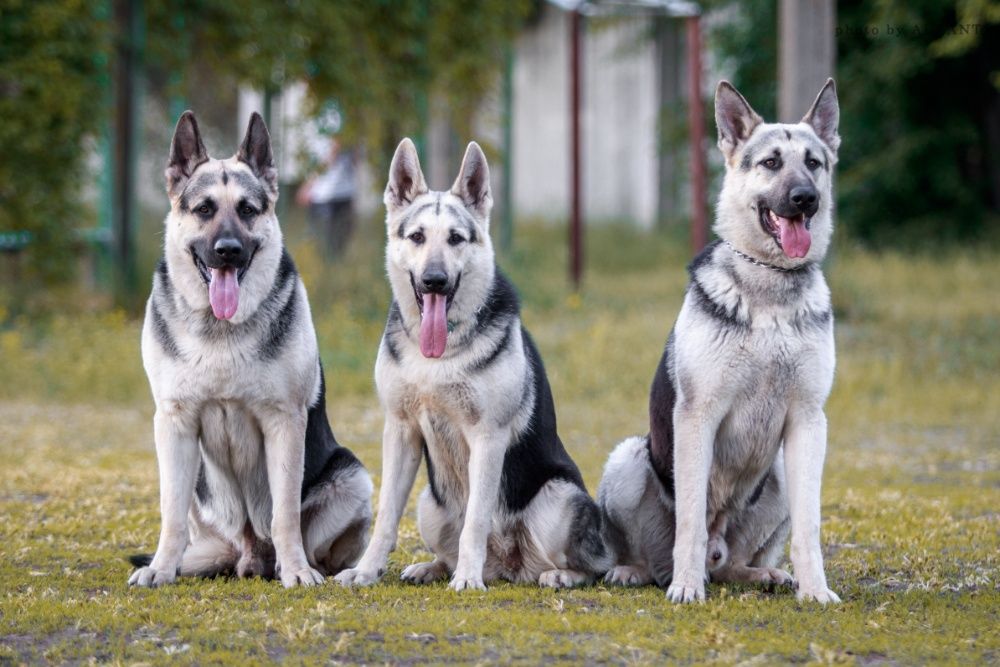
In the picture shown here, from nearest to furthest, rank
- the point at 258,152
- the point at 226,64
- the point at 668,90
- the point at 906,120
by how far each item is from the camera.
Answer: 1. the point at 258,152
2. the point at 226,64
3. the point at 906,120
4. the point at 668,90

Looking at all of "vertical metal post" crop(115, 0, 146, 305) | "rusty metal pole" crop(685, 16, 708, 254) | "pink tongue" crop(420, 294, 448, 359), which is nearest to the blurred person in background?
"vertical metal post" crop(115, 0, 146, 305)

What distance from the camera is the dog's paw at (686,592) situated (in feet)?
17.6

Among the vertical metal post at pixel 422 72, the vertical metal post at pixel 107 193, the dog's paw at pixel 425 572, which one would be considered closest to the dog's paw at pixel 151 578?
the dog's paw at pixel 425 572

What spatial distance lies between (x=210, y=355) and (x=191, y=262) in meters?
0.46

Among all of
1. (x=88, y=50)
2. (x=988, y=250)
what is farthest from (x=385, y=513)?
(x=988, y=250)

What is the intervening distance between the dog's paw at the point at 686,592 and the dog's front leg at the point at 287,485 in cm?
147

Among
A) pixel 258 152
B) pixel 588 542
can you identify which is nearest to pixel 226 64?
pixel 258 152

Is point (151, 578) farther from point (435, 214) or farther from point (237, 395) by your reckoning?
point (435, 214)

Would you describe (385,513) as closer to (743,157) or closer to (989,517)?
(743,157)

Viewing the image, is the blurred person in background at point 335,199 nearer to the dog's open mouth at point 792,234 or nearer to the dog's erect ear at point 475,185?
the dog's erect ear at point 475,185

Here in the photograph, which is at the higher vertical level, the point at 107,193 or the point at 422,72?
the point at 422,72

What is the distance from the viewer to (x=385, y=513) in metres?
5.70

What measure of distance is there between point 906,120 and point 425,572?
16.9 meters

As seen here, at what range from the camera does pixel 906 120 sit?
2078 centimetres
